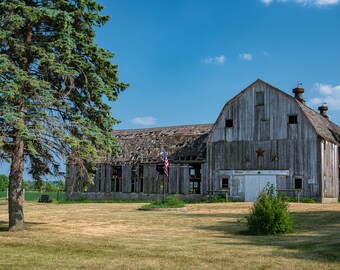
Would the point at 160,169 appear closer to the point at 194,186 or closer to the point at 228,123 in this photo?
the point at 194,186

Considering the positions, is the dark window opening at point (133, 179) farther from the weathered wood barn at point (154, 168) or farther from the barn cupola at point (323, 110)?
the barn cupola at point (323, 110)

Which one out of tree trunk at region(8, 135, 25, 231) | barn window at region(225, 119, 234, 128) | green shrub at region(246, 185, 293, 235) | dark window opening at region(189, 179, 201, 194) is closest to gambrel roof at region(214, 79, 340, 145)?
barn window at region(225, 119, 234, 128)

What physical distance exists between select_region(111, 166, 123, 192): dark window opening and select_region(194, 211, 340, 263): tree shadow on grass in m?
26.7

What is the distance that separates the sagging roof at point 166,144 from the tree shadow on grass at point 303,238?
22.5 m

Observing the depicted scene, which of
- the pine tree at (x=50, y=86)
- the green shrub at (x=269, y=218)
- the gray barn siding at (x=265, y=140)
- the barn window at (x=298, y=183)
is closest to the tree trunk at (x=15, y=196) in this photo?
the pine tree at (x=50, y=86)

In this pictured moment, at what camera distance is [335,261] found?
10805 millimetres

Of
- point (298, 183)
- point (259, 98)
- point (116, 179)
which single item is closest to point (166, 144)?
point (116, 179)

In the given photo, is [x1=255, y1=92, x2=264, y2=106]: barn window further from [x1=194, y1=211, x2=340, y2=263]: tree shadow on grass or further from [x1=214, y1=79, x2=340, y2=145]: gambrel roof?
[x1=194, y1=211, x2=340, y2=263]: tree shadow on grass

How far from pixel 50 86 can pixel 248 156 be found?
2601 centimetres

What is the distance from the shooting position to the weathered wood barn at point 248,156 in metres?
39.1

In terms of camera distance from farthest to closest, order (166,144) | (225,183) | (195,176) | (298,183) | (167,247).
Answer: (166,144)
(195,176)
(225,183)
(298,183)
(167,247)

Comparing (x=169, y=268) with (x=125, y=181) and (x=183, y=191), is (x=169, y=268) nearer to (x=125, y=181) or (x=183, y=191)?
(x=183, y=191)

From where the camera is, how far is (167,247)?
13328mm

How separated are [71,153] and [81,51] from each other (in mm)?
4179
